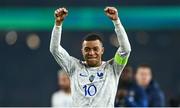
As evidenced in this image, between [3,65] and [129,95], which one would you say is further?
[3,65]

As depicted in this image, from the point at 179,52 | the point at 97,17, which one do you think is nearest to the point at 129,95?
the point at 97,17

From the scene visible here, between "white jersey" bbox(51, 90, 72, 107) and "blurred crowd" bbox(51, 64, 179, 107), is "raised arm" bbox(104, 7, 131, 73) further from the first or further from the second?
"white jersey" bbox(51, 90, 72, 107)

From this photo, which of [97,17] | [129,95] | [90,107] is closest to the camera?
[90,107]

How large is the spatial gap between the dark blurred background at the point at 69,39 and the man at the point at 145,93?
5.49m

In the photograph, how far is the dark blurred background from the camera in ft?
57.3

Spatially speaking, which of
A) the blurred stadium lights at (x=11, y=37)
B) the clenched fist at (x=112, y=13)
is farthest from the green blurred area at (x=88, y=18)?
the clenched fist at (x=112, y=13)

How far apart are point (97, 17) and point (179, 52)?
2.36 metres

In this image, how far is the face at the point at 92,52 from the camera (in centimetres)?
761

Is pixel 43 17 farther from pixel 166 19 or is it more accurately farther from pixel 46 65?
pixel 166 19

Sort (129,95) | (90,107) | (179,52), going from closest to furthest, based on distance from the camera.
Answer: (90,107) < (129,95) < (179,52)

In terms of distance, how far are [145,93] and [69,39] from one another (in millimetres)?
6704

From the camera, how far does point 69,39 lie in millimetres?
17953

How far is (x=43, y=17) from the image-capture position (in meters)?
17.5

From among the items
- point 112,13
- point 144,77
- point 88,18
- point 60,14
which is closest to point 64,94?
point 144,77
